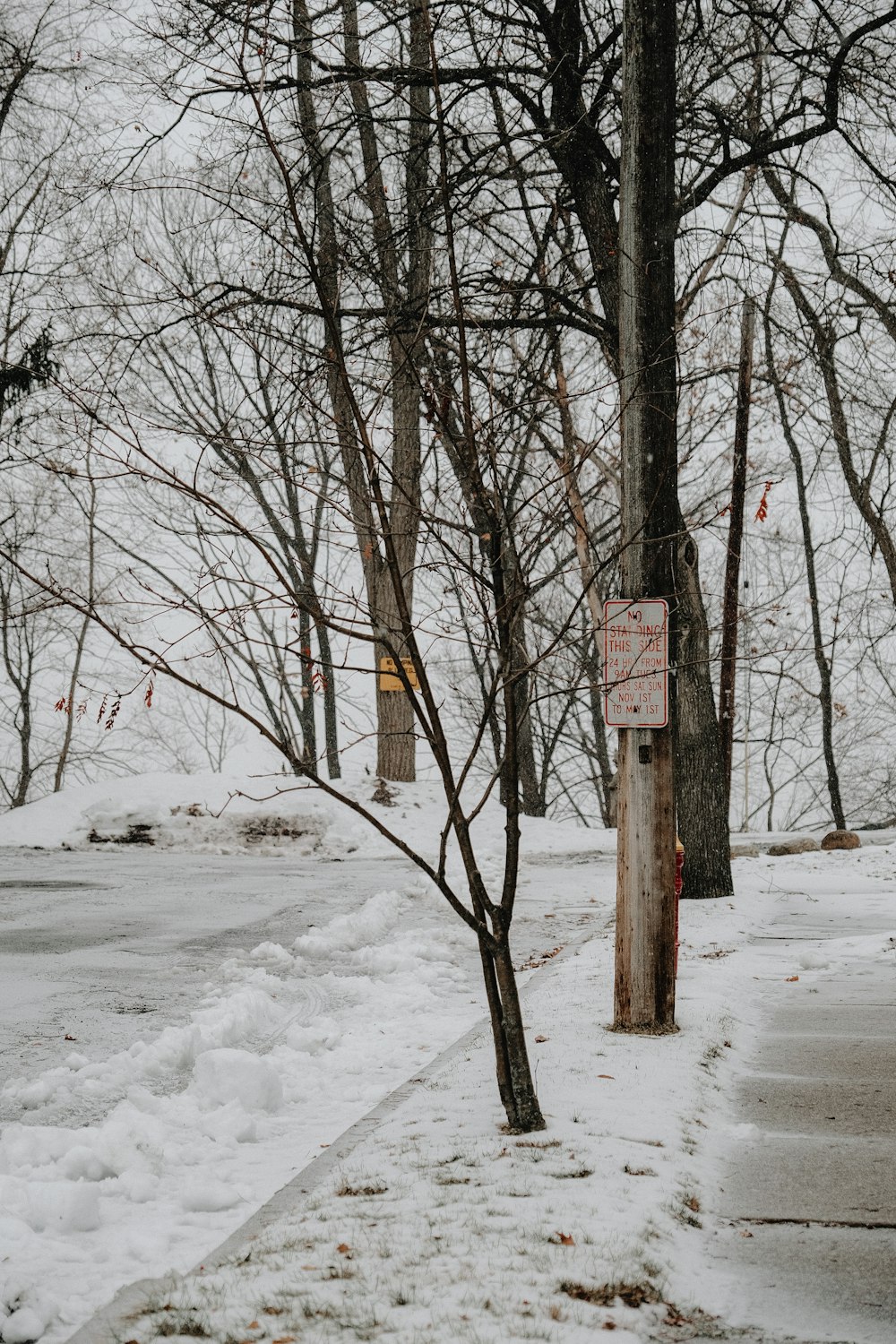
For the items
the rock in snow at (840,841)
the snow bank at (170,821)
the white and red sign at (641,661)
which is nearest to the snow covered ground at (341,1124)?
the white and red sign at (641,661)

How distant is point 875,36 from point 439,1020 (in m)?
8.86

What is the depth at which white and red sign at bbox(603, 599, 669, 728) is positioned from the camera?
6160 millimetres

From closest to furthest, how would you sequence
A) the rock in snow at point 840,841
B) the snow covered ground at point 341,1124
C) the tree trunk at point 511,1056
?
the snow covered ground at point 341,1124, the tree trunk at point 511,1056, the rock in snow at point 840,841

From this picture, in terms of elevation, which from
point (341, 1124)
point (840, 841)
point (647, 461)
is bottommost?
point (341, 1124)

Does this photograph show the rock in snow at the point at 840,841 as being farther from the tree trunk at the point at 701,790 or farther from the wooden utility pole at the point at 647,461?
the wooden utility pole at the point at 647,461

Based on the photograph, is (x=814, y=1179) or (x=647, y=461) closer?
(x=814, y=1179)

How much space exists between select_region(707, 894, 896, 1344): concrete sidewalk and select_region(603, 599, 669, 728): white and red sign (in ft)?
5.83

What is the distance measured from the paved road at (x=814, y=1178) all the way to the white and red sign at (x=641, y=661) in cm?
178

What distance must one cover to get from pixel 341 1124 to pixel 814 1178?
2003 millimetres

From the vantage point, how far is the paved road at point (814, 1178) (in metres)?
3.21

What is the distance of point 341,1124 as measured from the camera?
5238 millimetres

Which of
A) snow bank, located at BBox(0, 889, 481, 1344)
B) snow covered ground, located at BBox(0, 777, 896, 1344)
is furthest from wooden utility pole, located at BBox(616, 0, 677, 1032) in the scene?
snow bank, located at BBox(0, 889, 481, 1344)

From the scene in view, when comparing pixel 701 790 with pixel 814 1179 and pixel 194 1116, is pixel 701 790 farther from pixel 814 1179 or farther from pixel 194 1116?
pixel 814 1179

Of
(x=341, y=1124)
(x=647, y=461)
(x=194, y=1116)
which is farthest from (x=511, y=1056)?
(x=647, y=461)
